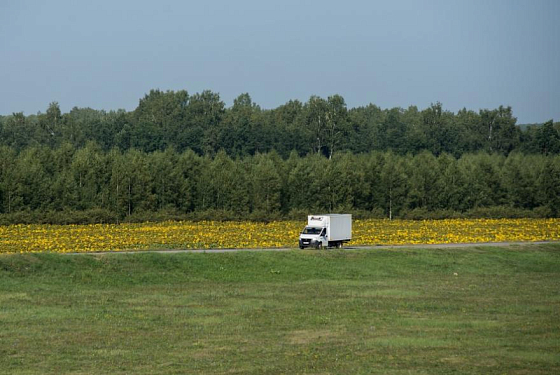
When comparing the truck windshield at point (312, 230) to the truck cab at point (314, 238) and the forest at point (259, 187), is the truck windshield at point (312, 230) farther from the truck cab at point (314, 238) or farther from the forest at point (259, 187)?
the forest at point (259, 187)

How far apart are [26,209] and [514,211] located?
75659 mm

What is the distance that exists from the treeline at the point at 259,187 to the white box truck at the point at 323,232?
1748 inches

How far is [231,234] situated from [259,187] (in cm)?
3813

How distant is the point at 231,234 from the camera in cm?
9581

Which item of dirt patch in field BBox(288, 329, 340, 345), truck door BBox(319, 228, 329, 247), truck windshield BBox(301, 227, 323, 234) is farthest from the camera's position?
truck windshield BBox(301, 227, 323, 234)

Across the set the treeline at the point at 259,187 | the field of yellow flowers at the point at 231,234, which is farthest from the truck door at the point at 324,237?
the treeline at the point at 259,187

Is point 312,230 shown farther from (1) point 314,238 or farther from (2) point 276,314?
(2) point 276,314

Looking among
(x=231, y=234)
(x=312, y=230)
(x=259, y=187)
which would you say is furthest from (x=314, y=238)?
(x=259, y=187)

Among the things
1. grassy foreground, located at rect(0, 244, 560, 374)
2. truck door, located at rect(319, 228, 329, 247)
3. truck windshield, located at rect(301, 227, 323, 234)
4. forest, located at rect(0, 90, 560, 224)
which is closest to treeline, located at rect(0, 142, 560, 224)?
forest, located at rect(0, 90, 560, 224)

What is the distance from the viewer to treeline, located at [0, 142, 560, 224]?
397ft

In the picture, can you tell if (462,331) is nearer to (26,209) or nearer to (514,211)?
(26,209)

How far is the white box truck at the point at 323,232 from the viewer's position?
7488cm

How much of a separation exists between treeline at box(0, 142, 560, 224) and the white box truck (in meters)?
44.4

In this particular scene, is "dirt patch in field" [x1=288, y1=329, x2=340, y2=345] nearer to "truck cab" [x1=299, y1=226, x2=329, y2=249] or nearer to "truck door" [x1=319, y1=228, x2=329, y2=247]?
"truck cab" [x1=299, y1=226, x2=329, y2=249]
